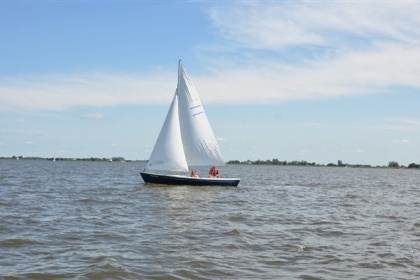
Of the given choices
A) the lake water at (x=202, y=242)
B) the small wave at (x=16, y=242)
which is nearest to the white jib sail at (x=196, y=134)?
the lake water at (x=202, y=242)

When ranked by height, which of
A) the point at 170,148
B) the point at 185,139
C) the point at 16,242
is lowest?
the point at 16,242

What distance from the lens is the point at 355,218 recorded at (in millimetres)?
26500

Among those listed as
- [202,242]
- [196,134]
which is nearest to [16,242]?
[202,242]

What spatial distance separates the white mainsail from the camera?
4209cm

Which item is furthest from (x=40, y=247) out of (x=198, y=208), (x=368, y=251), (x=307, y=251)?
(x=198, y=208)

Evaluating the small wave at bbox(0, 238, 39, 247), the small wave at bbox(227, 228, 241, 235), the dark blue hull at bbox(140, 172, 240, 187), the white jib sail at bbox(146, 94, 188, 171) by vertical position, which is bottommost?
the small wave at bbox(0, 238, 39, 247)

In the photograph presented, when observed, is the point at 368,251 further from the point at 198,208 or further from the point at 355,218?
the point at 198,208

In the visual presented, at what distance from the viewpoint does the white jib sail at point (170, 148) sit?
1654 inches

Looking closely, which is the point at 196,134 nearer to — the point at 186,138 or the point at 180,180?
the point at 186,138

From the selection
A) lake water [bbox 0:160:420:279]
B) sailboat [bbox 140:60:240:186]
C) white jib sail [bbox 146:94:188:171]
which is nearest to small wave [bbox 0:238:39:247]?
lake water [bbox 0:160:420:279]

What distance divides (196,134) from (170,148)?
2.44 meters

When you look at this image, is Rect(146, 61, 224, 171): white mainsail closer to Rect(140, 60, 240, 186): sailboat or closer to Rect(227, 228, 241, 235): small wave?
Rect(140, 60, 240, 186): sailboat

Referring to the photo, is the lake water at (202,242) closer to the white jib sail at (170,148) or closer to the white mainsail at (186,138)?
the white jib sail at (170,148)

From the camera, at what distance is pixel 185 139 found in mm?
42562
